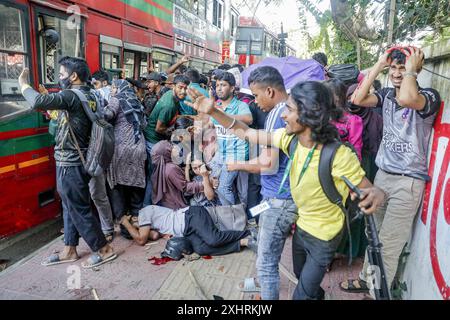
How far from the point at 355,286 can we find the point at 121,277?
193 centimetres

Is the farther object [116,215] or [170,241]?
[116,215]

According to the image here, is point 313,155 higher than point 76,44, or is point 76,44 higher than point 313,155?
point 76,44

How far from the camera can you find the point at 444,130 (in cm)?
221

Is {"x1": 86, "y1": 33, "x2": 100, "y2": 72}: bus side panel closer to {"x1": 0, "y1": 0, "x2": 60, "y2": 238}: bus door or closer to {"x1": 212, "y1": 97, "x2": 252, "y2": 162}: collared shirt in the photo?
{"x1": 0, "y1": 0, "x2": 60, "y2": 238}: bus door

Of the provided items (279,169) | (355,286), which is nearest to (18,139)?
(279,169)

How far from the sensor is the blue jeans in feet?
7.27

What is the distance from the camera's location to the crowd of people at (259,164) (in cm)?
196

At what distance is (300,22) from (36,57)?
427cm

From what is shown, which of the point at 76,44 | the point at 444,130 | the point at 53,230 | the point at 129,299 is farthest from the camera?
the point at 76,44

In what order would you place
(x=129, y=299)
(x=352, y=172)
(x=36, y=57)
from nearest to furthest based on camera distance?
1. (x=352, y=172)
2. (x=129, y=299)
3. (x=36, y=57)

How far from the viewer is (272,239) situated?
7.26 feet

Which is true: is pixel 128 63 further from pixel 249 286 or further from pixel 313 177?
pixel 313 177
